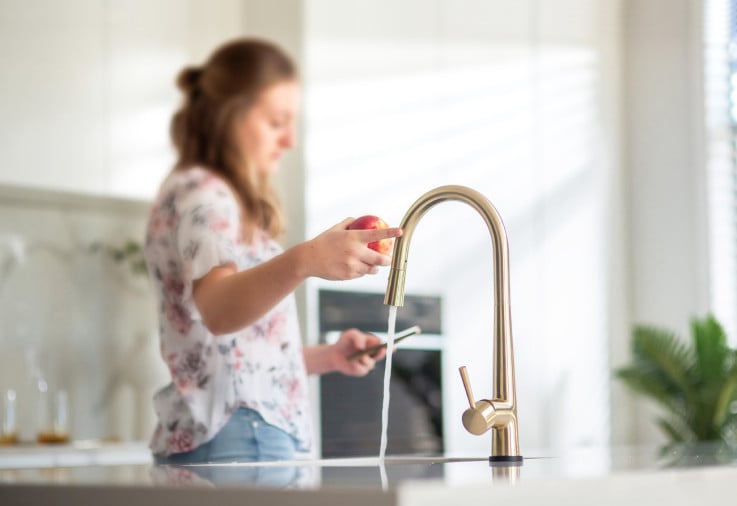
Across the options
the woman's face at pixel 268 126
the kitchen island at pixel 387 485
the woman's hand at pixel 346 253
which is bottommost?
the kitchen island at pixel 387 485

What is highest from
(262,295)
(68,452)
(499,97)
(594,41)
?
(594,41)

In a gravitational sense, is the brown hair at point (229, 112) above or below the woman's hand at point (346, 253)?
above

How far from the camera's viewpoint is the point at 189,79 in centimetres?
201

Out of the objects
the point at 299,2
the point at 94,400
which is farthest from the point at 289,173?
the point at 94,400

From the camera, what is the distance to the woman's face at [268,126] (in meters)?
1.89

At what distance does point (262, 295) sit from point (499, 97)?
2.96m

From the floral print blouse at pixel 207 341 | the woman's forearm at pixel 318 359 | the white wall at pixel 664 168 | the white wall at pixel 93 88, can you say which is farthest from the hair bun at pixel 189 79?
the white wall at pixel 664 168

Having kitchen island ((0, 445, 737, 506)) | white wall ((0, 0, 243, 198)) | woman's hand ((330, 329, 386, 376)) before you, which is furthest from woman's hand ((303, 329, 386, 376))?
white wall ((0, 0, 243, 198))

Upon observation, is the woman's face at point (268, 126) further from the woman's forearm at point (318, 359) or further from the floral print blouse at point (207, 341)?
the woman's forearm at point (318, 359)

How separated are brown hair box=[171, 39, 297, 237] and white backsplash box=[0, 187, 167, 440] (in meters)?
1.35

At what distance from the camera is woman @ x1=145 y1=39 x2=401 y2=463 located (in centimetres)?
159

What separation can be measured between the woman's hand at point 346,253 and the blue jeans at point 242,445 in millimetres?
464

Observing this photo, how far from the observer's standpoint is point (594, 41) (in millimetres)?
4973

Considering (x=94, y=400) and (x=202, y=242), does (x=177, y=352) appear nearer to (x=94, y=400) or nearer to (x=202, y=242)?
(x=202, y=242)
